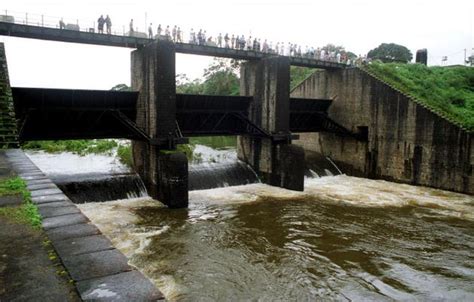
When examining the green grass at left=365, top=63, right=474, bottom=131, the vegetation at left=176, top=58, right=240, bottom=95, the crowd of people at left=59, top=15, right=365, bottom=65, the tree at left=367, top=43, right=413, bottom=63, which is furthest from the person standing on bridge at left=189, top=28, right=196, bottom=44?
the tree at left=367, top=43, right=413, bottom=63

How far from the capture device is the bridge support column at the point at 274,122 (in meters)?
20.8

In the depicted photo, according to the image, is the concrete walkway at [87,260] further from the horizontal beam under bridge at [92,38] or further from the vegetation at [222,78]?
the vegetation at [222,78]

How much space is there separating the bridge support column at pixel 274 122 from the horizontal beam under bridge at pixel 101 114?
40.4 inches

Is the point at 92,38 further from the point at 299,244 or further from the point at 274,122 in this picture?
the point at 299,244

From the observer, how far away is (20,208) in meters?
5.12

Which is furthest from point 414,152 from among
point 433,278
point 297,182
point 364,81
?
point 433,278

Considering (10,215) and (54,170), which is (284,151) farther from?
(10,215)

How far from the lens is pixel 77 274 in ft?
10.5

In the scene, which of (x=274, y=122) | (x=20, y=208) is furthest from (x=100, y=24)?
(x=20, y=208)

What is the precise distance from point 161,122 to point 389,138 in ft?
48.1

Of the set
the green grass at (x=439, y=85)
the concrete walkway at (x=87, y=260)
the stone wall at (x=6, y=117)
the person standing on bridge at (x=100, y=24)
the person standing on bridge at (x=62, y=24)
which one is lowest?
the concrete walkway at (x=87, y=260)

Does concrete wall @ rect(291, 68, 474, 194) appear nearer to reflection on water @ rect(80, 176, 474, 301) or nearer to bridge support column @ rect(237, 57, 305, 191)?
reflection on water @ rect(80, 176, 474, 301)

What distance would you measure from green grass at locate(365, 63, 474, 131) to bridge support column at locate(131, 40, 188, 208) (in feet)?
48.2

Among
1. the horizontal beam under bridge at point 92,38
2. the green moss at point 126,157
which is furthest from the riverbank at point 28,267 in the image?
the green moss at point 126,157
